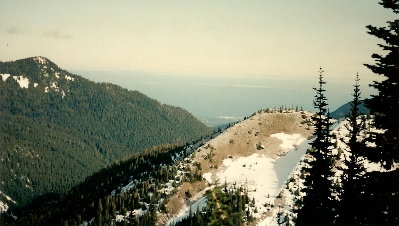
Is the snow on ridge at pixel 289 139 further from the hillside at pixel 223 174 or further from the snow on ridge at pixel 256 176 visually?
the snow on ridge at pixel 256 176

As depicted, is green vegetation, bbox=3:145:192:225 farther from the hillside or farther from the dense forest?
the hillside

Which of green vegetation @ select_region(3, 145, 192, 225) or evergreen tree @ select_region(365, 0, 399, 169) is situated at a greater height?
evergreen tree @ select_region(365, 0, 399, 169)

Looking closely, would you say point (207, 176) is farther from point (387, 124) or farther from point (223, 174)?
point (387, 124)

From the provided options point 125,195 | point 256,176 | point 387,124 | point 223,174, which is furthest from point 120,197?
point 387,124

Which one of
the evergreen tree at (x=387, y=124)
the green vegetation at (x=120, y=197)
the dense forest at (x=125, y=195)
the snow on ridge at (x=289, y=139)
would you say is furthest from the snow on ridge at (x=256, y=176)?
the evergreen tree at (x=387, y=124)

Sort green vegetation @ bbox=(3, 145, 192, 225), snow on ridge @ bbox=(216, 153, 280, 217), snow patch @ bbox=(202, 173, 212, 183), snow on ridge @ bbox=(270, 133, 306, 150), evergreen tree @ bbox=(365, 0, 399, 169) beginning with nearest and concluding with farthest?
evergreen tree @ bbox=(365, 0, 399, 169), snow on ridge @ bbox=(216, 153, 280, 217), green vegetation @ bbox=(3, 145, 192, 225), snow patch @ bbox=(202, 173, 212, 183), snow on ridge @ bbox=(270, 133, 306, 150)

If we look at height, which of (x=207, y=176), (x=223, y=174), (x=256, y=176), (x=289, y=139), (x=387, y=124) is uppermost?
(x=387, y=124)

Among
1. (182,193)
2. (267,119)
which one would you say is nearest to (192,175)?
(182,193)

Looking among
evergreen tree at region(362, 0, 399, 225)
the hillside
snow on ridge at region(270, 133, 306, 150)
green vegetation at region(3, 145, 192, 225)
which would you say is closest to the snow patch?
the hillside
